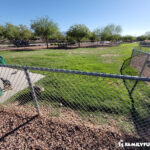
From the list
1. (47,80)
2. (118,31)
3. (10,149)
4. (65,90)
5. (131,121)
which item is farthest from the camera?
(118,31)

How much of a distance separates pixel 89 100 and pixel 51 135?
1.45 m

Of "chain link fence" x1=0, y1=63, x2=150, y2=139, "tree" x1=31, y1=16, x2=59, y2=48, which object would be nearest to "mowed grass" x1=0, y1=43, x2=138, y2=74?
"chain link fence" x1=0, y1=63, x2=150, y2=139

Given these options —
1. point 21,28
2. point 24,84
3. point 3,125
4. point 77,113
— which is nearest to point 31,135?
point 3,125

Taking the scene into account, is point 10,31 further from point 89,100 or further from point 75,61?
point 89,100

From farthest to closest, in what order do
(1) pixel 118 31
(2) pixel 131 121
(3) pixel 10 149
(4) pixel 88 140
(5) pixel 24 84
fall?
1. (1) pixel 118 31
2. (5) pixel 24 84
3. (2) pixel 131 121
4. (4) pixel 88 140
5. (3) pixel 10 149

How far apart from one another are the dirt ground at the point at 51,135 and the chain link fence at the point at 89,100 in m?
0.23

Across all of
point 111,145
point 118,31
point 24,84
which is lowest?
point 111,145

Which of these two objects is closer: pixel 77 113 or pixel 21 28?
pixel 77 113

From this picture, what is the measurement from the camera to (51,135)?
173 centimetres

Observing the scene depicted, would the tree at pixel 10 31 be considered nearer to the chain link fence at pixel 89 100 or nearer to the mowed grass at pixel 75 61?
the mowed grass at pixel 75 61

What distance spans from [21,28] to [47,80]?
37773mm

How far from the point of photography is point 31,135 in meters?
1.73

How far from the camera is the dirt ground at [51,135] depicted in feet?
5.18

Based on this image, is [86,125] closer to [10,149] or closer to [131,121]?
[131,121]
